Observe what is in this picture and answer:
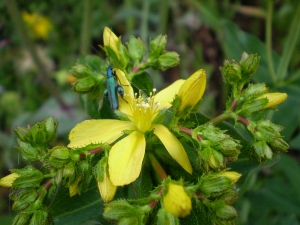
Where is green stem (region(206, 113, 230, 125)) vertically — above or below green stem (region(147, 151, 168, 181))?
above

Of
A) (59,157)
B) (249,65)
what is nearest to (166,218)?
(59,157)

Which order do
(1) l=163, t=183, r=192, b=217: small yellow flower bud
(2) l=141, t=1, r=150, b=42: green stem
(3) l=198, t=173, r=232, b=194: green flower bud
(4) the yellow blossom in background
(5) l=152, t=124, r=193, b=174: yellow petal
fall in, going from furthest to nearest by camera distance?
(4) the yellow blossom in background, (2) l=141, t=1, r=150, b=42: green stem, (5) l=152, t=124, r=193, b=174: yellow petal, (3) l=198, t=173, r=232, b=194: green flower bud, (1) l=163, t=183, r=192, b=217: small yellow flower bud

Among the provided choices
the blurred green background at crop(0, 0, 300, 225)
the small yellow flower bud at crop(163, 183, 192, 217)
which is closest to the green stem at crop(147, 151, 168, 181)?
the small yellow flower bud at crop(163, 183, 192, 217)

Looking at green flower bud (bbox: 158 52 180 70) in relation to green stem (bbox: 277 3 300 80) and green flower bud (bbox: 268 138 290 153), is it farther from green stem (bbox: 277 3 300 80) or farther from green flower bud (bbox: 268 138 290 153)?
green stem (bbox: 277 3 300 80)

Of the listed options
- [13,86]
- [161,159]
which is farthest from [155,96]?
[13,86]

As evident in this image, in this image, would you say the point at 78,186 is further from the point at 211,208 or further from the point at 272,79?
the point at 272,79

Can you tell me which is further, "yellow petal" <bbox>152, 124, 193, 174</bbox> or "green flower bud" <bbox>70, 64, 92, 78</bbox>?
"green flower bud" <bbox>70, 64, 92, 78</bbox>
